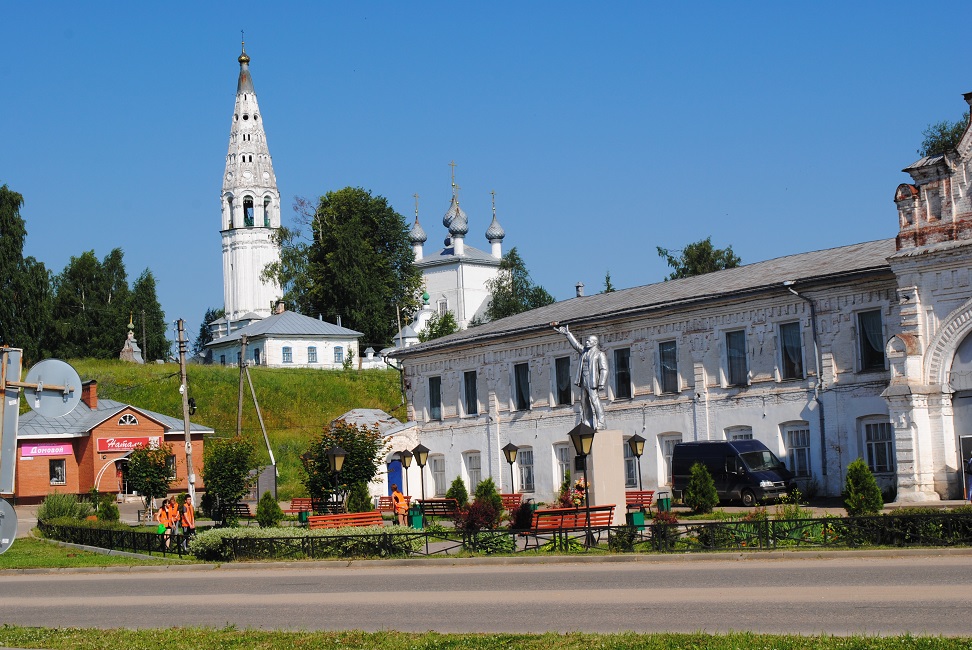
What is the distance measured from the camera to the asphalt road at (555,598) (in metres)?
13.9

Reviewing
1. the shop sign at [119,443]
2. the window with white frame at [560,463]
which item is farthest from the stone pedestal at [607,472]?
the shop sign at [119,443]

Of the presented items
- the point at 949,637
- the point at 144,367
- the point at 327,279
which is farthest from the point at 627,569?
the point at 327,279

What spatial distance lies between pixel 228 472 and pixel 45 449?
63.2 feet

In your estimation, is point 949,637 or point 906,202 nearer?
point 949,637

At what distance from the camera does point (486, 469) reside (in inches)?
1827

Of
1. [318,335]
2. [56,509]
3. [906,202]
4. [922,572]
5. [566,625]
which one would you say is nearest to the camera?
[566,625]

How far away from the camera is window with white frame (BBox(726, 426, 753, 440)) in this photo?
121 feet

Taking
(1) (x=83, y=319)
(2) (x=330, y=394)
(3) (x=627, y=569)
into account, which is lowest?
(3) (x=627, y=569)

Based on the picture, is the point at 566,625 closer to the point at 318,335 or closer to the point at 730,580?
the point at 730,580

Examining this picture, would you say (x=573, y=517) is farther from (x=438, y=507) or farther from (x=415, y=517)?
(x=438, y=507)

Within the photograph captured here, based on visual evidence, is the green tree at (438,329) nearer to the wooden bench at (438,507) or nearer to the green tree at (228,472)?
the green tree at (228,472)

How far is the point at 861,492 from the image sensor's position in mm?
27641

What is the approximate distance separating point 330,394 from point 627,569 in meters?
55.5

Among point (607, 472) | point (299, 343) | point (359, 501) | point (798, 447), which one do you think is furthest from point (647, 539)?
point (299, 343)
